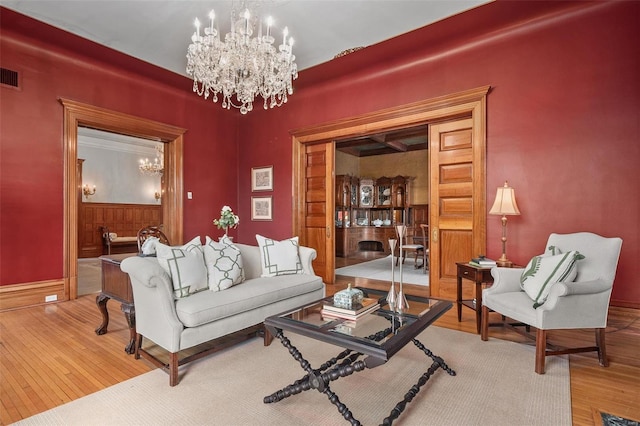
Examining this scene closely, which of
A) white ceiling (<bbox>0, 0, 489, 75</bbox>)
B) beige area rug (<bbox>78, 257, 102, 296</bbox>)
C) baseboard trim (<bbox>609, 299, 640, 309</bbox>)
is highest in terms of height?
white ceiling (<bbox>0, 0, 489, 75</bbox>)

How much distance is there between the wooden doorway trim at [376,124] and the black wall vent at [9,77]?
3698mm

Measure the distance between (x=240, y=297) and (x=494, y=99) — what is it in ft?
12.0

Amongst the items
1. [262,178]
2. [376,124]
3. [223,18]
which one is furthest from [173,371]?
[262,178]

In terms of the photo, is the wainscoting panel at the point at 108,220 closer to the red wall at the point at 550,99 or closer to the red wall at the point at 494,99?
the red wall at the point at 494,99

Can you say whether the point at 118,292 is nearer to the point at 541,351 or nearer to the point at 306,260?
the point at 306,260

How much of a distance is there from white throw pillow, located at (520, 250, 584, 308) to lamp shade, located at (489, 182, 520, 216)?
0.73 meters

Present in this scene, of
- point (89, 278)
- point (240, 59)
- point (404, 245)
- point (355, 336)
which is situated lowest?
point (89, 278)

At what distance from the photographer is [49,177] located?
421cm

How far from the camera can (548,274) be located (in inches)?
99.6

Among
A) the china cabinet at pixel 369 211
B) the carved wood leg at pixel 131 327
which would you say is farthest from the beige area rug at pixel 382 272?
the carved wood leg at pixel 131 327

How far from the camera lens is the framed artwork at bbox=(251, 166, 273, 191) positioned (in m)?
5.96

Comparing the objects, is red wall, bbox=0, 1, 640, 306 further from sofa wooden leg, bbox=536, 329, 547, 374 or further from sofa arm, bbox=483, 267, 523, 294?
sofa wooden leg, bbox=536, 329, 547, 374

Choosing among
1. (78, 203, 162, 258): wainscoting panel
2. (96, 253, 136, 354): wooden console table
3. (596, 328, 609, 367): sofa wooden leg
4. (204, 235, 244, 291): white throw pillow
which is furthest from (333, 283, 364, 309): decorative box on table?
(78, 203, 162, 258): wainscoting panel

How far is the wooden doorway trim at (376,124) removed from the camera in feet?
12.9
